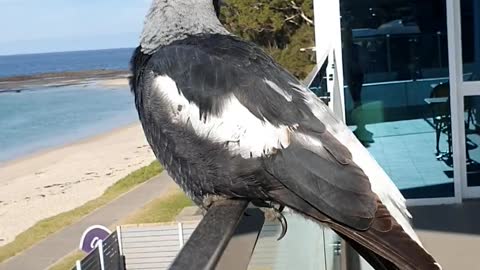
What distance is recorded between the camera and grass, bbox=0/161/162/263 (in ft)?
49.3

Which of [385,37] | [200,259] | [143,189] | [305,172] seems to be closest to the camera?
[200,259]

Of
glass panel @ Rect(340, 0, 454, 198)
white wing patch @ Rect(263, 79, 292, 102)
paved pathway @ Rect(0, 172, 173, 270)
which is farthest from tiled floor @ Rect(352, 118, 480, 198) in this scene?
paved pathway @ Rect(0, 172, 173, 270)

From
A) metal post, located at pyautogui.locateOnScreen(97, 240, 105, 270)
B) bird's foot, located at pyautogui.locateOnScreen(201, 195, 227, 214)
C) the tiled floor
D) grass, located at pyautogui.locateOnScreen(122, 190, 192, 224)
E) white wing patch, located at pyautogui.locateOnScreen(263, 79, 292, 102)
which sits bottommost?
grass, located at pyautogui.locateOnScreen(122, 190, 192, 224)

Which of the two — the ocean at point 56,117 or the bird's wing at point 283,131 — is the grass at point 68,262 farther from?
the ocean at point 56,117

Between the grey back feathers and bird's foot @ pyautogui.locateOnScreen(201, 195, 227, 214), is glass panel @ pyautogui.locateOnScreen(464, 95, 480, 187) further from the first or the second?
bird's foot @ pyautogui.locateOnScreen(201, 195, 227, 214)

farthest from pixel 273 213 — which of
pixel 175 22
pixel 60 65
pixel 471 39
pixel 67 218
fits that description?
pixel 60 65

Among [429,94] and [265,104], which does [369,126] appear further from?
[265,104]

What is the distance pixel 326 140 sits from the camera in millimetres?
1857

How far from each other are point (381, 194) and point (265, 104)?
347 mm

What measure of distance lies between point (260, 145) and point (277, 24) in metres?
17.6

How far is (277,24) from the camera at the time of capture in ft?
63.1

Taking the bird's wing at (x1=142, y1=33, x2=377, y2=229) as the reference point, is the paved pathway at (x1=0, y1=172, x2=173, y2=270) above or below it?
below

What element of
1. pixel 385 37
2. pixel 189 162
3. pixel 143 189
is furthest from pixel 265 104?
pixel 143 189

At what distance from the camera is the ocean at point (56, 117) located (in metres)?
30.8
